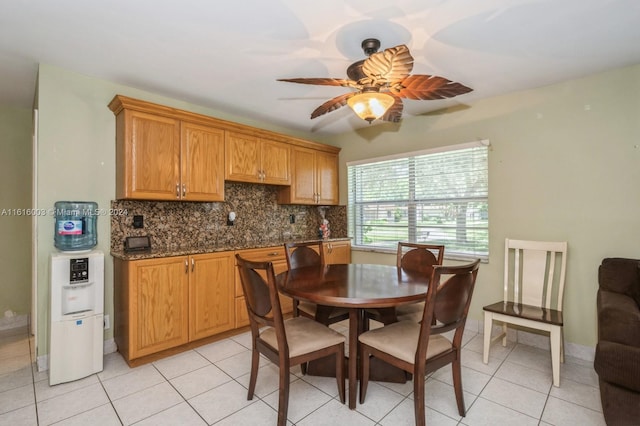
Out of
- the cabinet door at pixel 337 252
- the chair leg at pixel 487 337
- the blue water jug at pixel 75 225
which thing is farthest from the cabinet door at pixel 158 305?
the chair leg at pixel 487 337

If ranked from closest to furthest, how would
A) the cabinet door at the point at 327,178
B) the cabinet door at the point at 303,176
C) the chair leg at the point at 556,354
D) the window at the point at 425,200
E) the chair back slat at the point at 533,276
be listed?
the chair leg at the point at 556,354
the chair back slat at the point at 533,276
the window at the point at 425,200
the cabinet door at the point at 303,176
the cabinet door at the point at 327,178

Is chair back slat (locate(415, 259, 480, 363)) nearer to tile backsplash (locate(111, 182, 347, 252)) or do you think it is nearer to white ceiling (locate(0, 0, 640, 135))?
Result: white ceiling (locate(0, 0, 640, 135))

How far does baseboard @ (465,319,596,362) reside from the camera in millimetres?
2686

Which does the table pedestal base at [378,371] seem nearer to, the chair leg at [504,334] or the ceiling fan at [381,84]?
the chair leg at [504,334]

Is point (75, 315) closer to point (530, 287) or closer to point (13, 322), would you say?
point (13, 322)

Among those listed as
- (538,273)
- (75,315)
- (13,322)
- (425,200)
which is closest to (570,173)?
(538,273)

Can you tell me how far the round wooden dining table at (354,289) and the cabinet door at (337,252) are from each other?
141cm

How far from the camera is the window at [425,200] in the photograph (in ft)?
10.9

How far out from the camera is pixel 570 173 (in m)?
2.77

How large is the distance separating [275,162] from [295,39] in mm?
1836

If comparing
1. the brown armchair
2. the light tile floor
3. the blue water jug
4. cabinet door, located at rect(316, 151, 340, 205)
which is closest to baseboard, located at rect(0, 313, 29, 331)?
the light tile floor

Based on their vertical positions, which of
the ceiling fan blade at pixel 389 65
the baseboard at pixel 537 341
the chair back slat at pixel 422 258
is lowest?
the baseboard at pixel 537 341

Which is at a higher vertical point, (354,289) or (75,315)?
(354,289)

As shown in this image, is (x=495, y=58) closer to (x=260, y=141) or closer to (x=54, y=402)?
(x=260, y=141)
